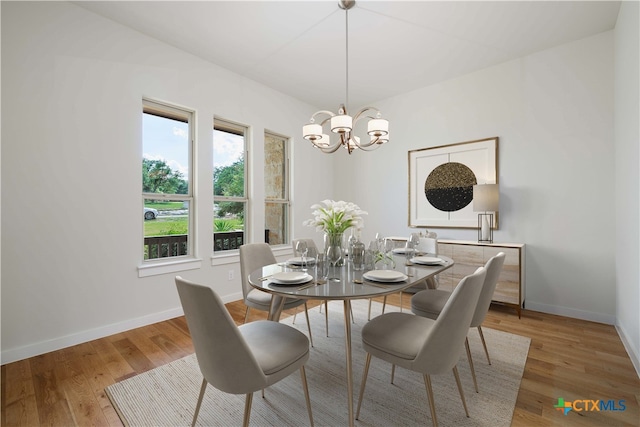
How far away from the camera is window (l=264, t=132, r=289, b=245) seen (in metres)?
4.16

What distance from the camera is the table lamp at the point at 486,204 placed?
318 centimetres

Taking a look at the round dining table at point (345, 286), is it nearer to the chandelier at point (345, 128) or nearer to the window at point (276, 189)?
the chandelier at point (345, 128)

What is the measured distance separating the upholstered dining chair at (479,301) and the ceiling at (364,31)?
87.2 inches

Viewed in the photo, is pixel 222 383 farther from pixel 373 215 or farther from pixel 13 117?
pixel 373 215

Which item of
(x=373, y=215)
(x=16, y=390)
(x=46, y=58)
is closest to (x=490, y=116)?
(x=373, y=215)

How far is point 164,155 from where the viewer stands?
3.14 meters

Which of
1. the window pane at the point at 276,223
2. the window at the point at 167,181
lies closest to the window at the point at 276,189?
the window pane at the point at 276,223

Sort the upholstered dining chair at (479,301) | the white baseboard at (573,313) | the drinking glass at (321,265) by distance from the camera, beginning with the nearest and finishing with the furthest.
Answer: the upholstered dining chair at (479,301)
the drinking glass at (321,265)
the white baseboard at (573,313)

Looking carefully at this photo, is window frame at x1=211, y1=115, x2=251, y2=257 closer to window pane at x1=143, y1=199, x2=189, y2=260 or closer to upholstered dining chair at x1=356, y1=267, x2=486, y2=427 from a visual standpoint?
window pane at x1=143, y1=199, x2=189, y2=260

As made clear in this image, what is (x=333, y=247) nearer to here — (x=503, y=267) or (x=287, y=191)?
(x=503, y=267)

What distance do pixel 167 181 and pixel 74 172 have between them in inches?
32.6

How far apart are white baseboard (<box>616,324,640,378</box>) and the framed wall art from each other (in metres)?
1.37

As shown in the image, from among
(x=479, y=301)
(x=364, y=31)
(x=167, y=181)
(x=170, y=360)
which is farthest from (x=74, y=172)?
(x=479, y=301)

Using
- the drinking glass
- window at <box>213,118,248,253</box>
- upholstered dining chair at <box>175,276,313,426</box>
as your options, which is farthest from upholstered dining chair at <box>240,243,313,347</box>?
window at <box>213,118,248,253</box>
